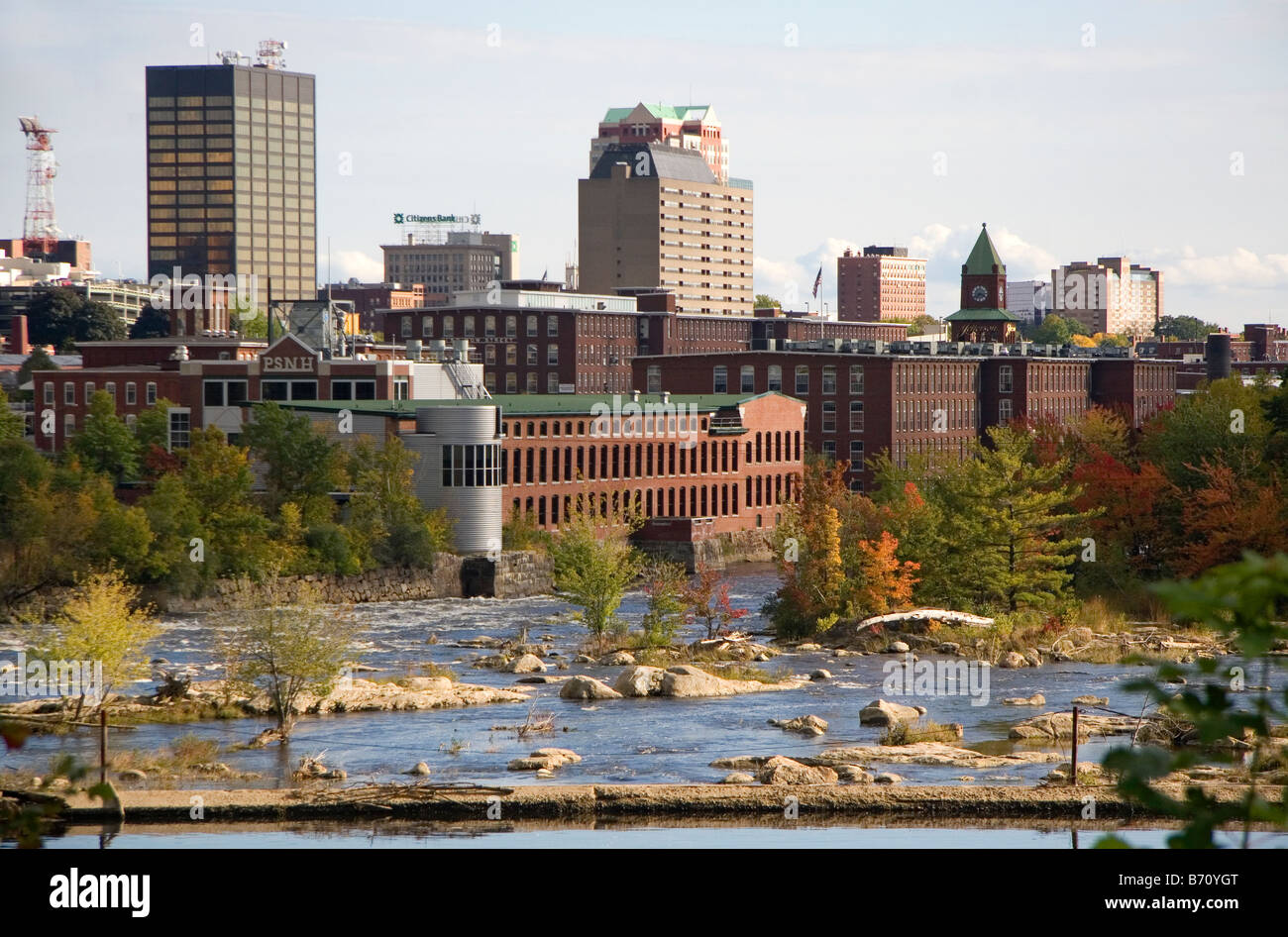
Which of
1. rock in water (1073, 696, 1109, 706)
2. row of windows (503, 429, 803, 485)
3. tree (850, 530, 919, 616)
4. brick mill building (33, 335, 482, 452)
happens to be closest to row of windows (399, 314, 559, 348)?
brick mill building (33, 335, 482, 452)

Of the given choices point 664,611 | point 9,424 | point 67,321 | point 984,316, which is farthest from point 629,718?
point 67,321

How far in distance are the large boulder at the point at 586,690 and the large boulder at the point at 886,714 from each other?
306 inches

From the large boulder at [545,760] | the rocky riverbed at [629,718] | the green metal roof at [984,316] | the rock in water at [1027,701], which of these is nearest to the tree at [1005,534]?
the rocky riverbed at [629,718]

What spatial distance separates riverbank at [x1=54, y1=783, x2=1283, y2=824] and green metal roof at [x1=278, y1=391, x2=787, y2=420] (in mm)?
55941

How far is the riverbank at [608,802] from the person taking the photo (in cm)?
3334

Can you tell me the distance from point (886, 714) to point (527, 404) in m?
59.2

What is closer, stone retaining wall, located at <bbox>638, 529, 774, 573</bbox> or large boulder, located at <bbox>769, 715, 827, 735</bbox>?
large boulder, located at <bbox>769, 715, 827, 735</bbox>

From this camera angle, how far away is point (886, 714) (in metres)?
43.9

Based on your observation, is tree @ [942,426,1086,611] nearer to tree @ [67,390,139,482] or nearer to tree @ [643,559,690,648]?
tree @ [643,559,690,648]

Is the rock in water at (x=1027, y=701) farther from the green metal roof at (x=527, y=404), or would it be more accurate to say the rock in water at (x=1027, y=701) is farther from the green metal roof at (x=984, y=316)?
the green metal roof at (x=984, y=316)

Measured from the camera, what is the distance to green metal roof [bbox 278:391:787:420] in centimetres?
9156

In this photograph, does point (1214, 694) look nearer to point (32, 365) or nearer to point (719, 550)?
point (719, 550)

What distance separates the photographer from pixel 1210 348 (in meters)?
162
